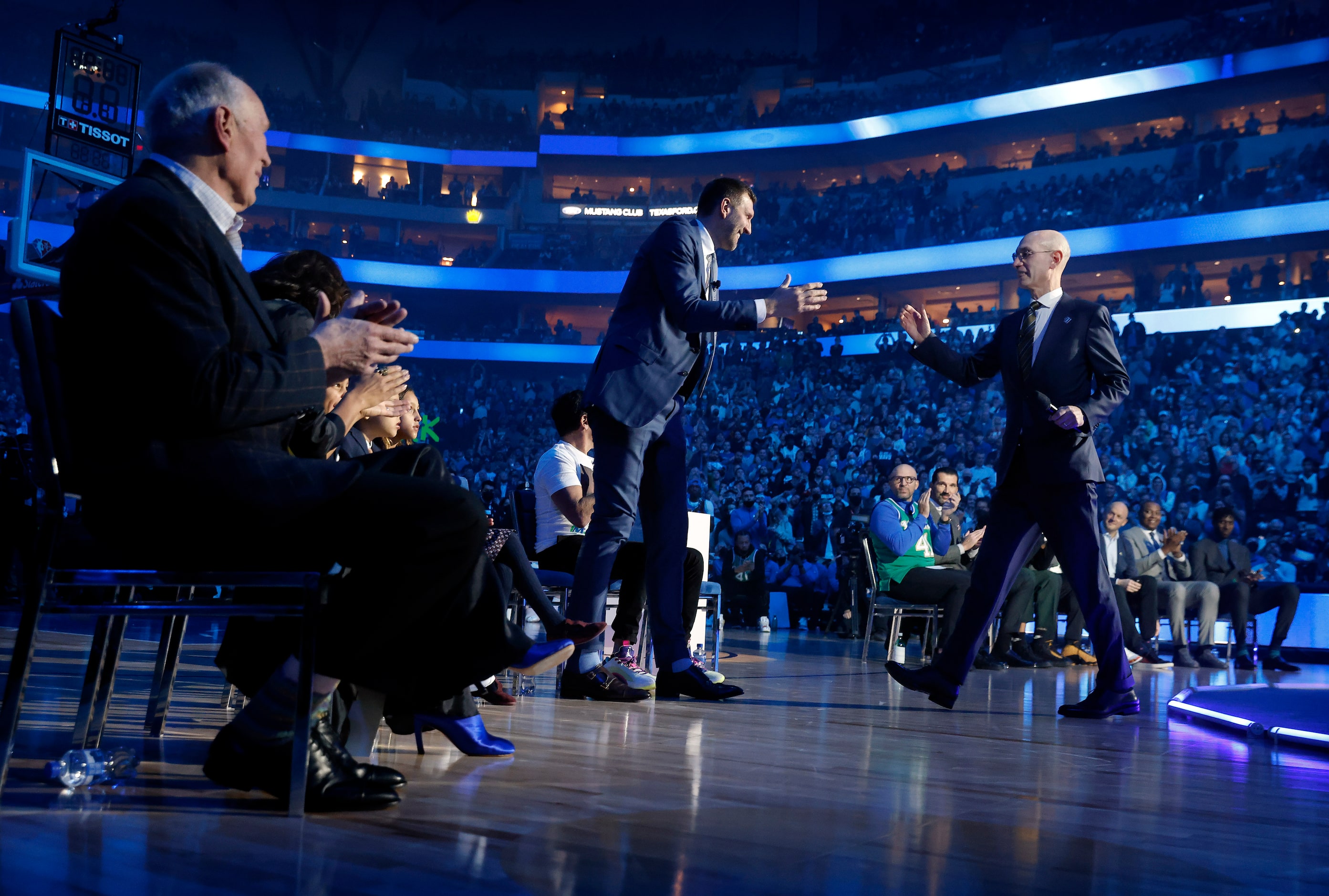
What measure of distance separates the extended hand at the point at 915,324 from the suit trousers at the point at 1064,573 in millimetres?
466

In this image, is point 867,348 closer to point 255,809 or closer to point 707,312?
point 707,312

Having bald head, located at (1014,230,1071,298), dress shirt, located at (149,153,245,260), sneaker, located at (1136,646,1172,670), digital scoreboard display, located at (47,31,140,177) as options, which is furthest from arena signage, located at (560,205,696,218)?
dress shirt, located at (149,153,245,260)

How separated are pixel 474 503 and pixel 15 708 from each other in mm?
603

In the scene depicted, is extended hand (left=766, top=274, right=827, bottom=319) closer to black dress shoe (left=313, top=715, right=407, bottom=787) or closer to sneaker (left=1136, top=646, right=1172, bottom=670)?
black dress shoe (left=313, top=715, right=407, bottom=787)

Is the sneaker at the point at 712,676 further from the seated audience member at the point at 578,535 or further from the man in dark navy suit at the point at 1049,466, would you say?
the man in dark navy suit at the point at 1049,466

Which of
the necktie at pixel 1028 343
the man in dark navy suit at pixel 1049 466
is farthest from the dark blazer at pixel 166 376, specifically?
the necktie at pixel 1028 343

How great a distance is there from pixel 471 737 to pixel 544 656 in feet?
0.75

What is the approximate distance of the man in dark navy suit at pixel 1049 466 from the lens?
3020 mm

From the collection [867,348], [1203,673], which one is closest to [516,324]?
[867,348]

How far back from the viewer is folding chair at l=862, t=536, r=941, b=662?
5.42 metres

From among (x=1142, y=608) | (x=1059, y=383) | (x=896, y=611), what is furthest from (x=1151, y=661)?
(x=1059, y=383)

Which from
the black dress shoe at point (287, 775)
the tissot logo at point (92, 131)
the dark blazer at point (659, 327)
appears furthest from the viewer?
the tissot logo at point (92, 131)

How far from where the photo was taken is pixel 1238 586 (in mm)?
6637

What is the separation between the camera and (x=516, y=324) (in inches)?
1032
